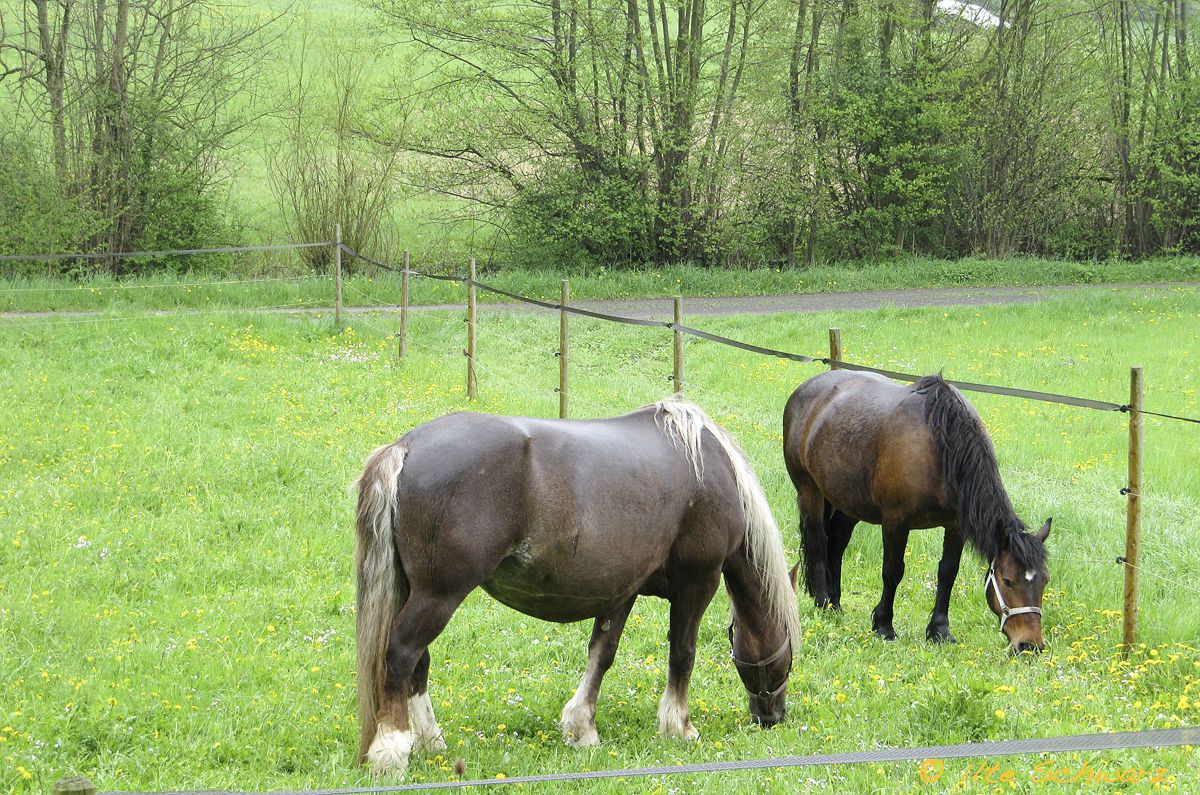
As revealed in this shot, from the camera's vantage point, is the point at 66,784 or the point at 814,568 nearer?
the point at 66,784

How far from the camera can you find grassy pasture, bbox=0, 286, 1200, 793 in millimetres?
4859

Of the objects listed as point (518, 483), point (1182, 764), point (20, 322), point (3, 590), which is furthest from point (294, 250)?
point (1182, 764)

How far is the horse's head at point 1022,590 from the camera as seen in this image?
6160 millimetres

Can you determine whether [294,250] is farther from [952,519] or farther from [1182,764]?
[1182,764]

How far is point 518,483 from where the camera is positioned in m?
4.61

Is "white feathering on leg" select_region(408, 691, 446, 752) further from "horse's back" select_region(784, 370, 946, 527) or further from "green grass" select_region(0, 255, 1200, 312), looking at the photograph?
"green grass" select_region(0, 255, 1200, 312)

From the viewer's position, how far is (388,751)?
174 inches

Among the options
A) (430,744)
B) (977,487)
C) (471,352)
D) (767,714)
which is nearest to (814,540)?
(977,487)

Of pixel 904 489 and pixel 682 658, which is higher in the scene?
pixel 904 489

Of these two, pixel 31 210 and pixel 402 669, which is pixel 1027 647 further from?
pixel 31 210

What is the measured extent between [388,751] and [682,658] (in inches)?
58.0

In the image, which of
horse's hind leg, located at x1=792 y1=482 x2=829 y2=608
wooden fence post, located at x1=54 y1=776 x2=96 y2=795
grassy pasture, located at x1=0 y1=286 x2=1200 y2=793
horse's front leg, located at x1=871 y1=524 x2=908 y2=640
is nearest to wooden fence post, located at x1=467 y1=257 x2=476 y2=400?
grassy pasture, located at x1=0 y1=286 x2=1200 y2=793

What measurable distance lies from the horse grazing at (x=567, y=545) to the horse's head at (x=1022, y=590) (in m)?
1.59

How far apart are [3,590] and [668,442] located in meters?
4.43
